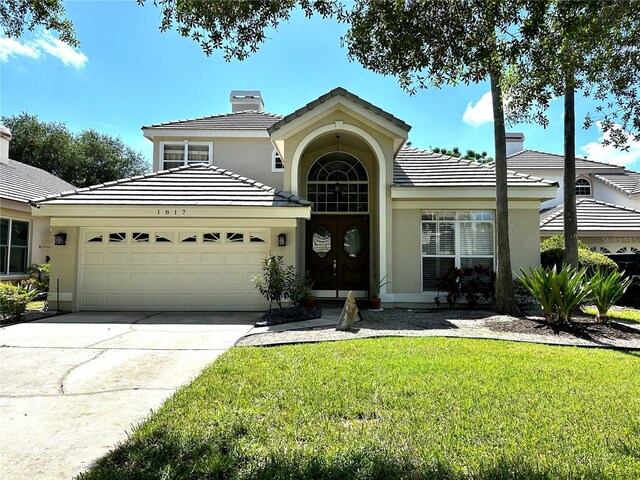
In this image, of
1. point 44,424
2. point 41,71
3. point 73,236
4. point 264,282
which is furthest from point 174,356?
point 41,71

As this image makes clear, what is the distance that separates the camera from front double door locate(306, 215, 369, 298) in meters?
13.6

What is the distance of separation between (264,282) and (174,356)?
4.83m

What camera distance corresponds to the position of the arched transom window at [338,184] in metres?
13.8

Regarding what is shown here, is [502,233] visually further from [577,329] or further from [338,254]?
[338,254]

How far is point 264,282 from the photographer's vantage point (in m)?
11.2

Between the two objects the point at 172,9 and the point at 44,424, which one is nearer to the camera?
the point at 44,424

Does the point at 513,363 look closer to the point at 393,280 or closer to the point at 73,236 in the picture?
the point at 393,280

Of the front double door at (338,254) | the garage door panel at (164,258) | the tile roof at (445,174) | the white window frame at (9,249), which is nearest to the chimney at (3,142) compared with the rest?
the white window frame at (9,249)

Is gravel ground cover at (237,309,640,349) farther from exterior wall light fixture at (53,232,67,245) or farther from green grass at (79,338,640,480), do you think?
exterior wall light fixture at (53,232,67,245)

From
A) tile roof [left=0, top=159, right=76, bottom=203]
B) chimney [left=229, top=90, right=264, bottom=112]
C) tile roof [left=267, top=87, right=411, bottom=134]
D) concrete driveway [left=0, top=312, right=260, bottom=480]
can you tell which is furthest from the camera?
→ chimney [left=229, top=90, right=264, bottom=112]

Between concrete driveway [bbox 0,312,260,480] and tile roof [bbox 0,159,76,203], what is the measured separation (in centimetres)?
899

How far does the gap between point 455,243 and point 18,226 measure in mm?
17141

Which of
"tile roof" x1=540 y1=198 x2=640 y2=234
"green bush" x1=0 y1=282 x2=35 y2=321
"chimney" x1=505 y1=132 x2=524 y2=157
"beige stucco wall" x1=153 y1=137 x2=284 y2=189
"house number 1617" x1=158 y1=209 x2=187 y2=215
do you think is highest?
"chimney" x1=505 y1=132 x2=524 y2=157

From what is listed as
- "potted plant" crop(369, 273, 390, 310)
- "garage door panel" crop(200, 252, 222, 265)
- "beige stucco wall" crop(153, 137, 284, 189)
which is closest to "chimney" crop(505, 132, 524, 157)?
"beige stucco wall" crop(153, 137, 284, 189)
